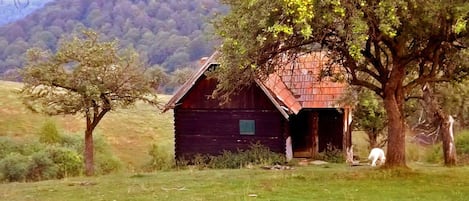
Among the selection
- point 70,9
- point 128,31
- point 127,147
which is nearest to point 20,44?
point 70,9

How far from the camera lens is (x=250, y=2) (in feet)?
40.9

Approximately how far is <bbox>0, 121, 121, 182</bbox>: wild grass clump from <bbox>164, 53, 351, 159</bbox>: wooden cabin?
4.96 metres

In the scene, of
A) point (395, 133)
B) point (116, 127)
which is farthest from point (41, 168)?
point (116, 127)

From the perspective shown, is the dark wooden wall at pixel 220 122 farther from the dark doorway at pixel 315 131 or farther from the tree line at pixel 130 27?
the tree line at pixel 130 27

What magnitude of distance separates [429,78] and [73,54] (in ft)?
41.3

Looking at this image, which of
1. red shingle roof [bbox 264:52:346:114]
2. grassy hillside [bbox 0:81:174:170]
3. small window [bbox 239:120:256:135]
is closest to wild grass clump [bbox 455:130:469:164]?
red shingle roof [bbox 264:52:346:114]

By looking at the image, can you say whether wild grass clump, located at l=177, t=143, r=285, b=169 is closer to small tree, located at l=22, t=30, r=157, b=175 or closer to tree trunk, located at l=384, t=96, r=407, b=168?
small tree, located at l=22, t=30, r=157, b=175

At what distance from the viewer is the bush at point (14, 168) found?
2474 cm

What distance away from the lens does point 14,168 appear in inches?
977

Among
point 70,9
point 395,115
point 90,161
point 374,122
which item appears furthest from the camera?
point 70,9

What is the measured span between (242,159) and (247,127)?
2242 millimetres

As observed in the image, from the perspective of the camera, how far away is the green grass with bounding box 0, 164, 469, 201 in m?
13.2

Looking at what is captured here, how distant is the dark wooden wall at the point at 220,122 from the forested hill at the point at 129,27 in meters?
26.2

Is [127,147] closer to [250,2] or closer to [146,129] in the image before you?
[146,129]
